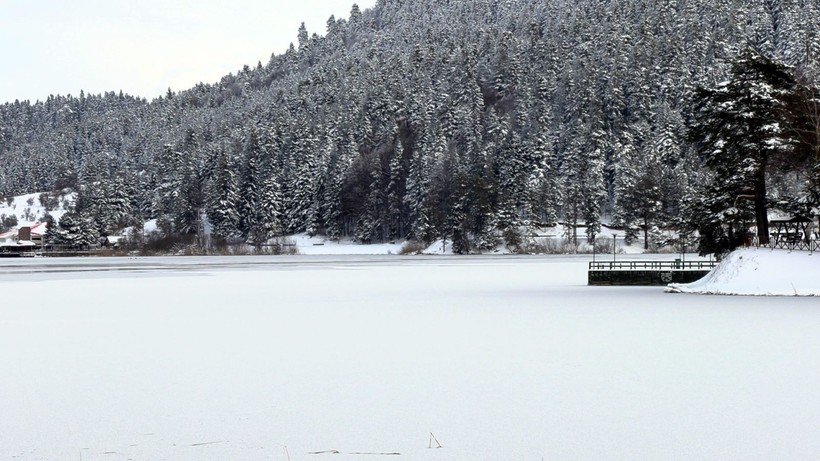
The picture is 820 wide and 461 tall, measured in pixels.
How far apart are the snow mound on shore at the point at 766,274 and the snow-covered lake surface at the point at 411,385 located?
10.0m

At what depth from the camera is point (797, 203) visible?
139 feet

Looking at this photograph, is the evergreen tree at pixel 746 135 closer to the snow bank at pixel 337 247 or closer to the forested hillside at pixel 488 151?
the forested hillside at pixel 488 151

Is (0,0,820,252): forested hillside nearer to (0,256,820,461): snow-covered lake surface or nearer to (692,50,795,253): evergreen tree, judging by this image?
(692,50,795,253): evergreen tree

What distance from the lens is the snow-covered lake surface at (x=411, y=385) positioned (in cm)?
928

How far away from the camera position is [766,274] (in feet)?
125

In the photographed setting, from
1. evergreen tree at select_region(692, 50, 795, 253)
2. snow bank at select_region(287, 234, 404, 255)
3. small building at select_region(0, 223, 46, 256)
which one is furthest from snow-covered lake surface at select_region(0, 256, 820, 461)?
small building at select_region(0, 223, 46, 256)

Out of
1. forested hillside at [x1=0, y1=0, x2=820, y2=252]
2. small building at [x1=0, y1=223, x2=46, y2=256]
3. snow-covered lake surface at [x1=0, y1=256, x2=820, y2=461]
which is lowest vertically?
snow-covered lake surface at [x1=0, y1=256, x2=820, y2=461]

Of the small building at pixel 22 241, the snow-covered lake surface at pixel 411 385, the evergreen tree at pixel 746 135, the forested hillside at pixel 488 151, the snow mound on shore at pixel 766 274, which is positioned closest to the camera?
the snow-covered lake surface at pixel 411 385

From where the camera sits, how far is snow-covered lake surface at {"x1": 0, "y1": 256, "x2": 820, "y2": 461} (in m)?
9.28

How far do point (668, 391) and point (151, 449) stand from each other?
829cm

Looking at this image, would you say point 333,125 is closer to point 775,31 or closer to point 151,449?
point 775,31

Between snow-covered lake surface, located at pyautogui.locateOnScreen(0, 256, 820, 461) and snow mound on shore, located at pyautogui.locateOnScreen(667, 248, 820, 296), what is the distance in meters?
10.0

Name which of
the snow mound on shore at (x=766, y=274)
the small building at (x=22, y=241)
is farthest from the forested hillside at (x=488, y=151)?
the snow mound on shore at (x=766, y=274)

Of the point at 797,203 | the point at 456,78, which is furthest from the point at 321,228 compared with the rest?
the point at 797,203
